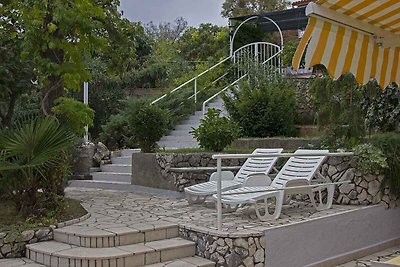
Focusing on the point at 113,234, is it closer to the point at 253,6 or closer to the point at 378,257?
the point at 378,257

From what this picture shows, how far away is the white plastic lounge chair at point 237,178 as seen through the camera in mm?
8298

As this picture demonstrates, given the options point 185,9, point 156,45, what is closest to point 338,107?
point 156,45

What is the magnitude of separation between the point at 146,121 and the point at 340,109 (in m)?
4.31

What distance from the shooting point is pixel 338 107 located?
33.9 ft

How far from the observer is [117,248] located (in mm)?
6457

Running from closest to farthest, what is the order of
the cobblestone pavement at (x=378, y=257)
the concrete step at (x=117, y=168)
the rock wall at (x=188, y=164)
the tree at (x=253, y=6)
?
the cobblestone pavement at (x=378, y=257), the rock wall at (x=188, y=164), the concrete step at (x=117, y=168), the tree at (x=253, y=6)

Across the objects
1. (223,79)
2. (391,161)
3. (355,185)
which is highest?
(223,79)

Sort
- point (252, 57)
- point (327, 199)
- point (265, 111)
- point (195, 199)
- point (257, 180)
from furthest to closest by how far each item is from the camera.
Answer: point (252, 57), point (265, 111), point (195, 199), point (327, 199), point (257, 180)

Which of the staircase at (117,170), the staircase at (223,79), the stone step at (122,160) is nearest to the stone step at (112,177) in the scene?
the staircase at (117,170)

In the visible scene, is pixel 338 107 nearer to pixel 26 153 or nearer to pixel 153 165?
pixel 153 165

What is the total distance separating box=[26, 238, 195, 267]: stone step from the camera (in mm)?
6090

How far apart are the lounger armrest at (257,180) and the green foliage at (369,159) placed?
164cm

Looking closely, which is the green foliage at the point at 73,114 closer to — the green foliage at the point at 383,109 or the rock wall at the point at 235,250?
the rock wall at the point at 235,250

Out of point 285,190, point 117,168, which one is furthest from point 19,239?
point 117,168
